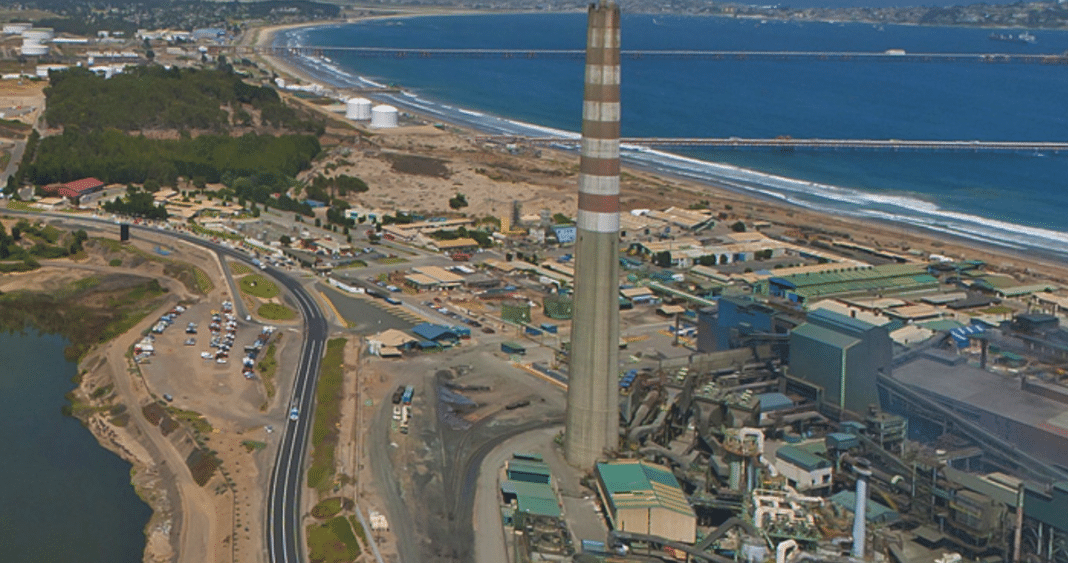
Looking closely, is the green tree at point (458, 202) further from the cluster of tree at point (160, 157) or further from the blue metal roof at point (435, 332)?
the blue metal roof at point (435, 332)

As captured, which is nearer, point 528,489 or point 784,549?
point 784,549

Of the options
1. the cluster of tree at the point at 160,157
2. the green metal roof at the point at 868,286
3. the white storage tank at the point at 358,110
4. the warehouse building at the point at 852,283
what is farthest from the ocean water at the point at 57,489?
the white storage tank at the point at 358,110

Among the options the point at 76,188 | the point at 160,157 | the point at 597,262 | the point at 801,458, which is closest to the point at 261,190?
the point at 160,157

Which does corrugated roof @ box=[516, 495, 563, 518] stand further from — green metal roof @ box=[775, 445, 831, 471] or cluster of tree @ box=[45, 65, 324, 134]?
cluster of tree @ box=[45, 65, 324, 134]

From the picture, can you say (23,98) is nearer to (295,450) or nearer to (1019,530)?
(295,450)

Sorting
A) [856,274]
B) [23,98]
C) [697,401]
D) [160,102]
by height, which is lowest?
[856,274]

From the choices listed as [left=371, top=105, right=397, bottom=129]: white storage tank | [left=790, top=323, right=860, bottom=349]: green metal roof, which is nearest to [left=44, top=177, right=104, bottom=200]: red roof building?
[left=371, top=105, right=397, bottom=129]: white storage tank
